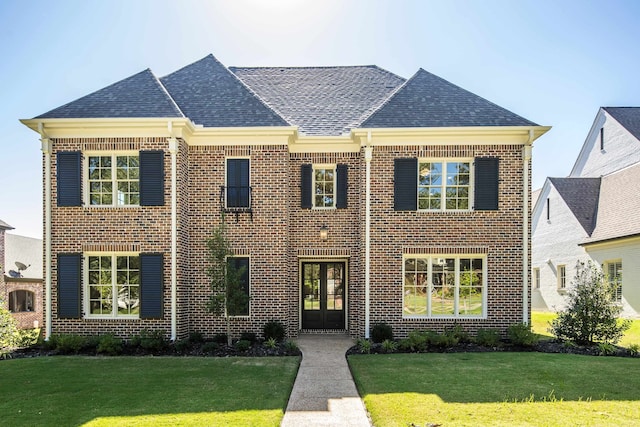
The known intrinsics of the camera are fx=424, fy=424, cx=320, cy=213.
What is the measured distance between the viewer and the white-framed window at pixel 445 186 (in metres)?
11.6

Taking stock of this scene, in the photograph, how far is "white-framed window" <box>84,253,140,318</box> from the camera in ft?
35.6

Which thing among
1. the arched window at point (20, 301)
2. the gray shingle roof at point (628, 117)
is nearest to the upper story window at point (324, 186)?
the gray shingle roof at point (628, 117)

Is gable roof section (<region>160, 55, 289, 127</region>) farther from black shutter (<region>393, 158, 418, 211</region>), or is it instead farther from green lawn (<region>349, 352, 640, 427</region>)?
green lawn (<region>349, 352, 640, 427</region>)

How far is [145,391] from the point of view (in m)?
6.91

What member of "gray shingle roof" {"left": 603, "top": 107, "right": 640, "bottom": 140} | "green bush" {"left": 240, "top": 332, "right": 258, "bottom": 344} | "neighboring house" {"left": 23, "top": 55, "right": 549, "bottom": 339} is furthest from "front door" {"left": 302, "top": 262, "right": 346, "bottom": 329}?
"gray shingle roof" {"left": 603, "top": 107, "right": 640, "bottom": 140}

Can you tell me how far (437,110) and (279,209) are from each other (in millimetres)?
5276

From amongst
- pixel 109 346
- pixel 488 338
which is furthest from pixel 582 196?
pixel 109 346

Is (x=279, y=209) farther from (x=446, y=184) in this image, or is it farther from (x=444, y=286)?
(x=444, y=286)

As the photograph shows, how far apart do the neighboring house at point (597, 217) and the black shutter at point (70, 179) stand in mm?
18035

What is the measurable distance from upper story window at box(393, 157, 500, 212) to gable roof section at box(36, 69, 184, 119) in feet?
20.2

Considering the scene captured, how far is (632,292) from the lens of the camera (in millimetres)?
16281

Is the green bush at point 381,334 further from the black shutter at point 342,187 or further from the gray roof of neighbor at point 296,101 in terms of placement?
the gray roof of neighbor at point 296,101

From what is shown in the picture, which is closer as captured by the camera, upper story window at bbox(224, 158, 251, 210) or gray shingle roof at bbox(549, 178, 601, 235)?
upper story window at bbox(224, 158, 251, 210)

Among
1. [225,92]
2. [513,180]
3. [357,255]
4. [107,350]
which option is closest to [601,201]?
[513,180]
